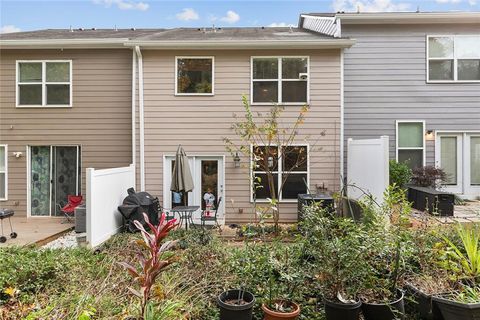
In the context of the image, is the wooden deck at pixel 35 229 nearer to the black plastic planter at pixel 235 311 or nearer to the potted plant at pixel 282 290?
the black plastic planter at pixel 235 311

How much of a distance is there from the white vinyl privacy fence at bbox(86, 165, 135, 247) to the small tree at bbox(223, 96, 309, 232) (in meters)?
2.92

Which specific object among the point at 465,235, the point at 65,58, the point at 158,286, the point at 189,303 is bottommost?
the point at 189,303

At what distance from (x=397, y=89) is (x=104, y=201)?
344 inches

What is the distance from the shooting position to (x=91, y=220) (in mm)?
6133

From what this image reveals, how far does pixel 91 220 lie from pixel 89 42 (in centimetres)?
524

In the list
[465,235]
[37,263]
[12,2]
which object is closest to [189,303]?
[37,263]

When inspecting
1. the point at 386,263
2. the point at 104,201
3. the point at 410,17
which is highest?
the point at 410,17

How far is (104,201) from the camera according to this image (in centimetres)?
677

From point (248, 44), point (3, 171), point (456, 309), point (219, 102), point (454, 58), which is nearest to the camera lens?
point (456, 309)

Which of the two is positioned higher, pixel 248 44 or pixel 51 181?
pixel 248 44

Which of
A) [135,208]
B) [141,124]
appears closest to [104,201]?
[135,208]

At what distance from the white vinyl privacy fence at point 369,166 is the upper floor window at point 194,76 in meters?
4.23

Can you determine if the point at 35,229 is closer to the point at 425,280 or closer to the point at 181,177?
the point at 181,177

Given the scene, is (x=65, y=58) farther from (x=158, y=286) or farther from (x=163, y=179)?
(x=158, y=286)
